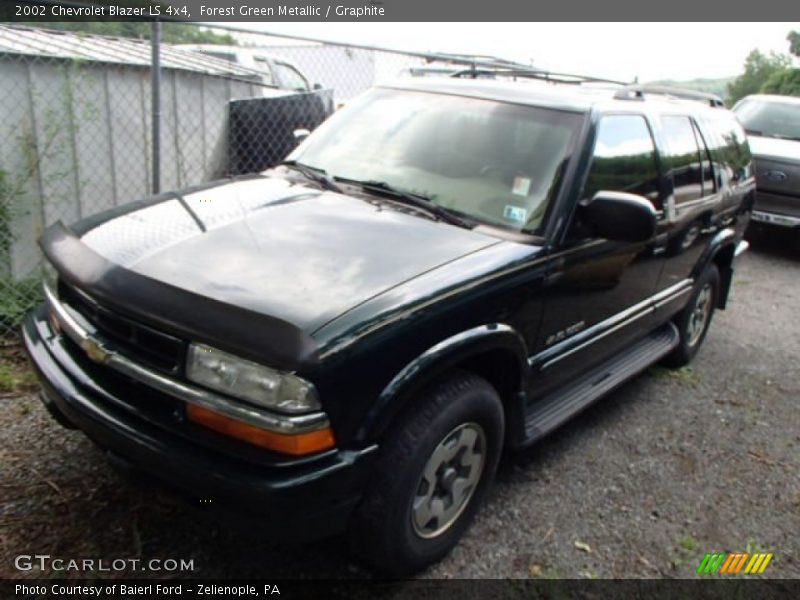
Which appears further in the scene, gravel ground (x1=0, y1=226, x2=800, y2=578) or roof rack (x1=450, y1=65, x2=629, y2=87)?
roof rack (x1=450, y1=65, x2=629, y2=87)

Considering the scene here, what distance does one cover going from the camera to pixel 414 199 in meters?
3.11

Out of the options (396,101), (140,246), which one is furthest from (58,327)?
(396,101)

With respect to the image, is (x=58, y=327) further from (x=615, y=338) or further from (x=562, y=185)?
(x=615, y=338)

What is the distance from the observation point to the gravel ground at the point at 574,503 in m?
2.64

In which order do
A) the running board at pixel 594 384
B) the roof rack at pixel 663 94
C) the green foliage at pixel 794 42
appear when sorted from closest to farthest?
the running board at pixel 594 384 → the roof rack at pixel 663 94 → the green foliage at pixel 794 42

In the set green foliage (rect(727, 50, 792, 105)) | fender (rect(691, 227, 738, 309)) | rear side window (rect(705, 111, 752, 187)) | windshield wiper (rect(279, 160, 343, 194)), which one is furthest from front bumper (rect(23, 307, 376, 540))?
green foliage (rect(727, 50, 792, 105))

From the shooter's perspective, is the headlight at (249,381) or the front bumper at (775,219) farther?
the front bumper at (775,219)

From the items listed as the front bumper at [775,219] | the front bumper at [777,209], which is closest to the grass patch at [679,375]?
the front bumper at [777,209]

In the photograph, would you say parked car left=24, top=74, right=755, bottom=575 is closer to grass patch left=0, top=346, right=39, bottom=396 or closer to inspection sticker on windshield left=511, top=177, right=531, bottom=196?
inspection sticker on windshield left=511, top=177, right=531, bottom=196

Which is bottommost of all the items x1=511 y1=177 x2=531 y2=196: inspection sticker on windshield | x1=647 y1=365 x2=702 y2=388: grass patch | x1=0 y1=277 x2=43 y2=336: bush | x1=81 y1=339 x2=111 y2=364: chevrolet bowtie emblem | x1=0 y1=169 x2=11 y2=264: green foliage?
x1=647 y1=365 x2=702 y2=388: grass patch

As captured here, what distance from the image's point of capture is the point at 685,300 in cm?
453

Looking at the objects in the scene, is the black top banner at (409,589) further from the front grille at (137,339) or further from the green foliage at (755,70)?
the green foliage at (755,70)

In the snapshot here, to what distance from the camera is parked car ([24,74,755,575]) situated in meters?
2.07

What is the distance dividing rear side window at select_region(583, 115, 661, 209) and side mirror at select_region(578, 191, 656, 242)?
0.16 metres
